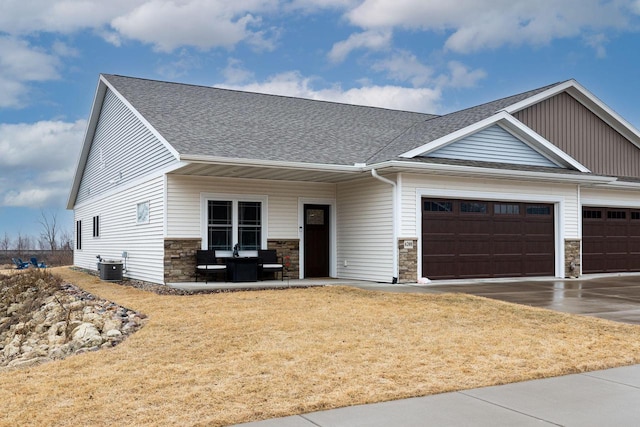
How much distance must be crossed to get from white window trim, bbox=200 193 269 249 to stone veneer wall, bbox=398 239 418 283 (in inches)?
150

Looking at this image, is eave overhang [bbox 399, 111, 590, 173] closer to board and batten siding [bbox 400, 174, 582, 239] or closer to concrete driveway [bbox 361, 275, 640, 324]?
board and batten siding [bbox 400, 174, 582, 239]

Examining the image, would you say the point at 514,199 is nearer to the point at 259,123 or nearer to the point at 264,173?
the point at 264,173

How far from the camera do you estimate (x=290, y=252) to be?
675 inches

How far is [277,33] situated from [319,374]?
14.1m

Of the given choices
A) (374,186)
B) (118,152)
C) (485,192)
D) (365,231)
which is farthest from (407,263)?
(118,152)

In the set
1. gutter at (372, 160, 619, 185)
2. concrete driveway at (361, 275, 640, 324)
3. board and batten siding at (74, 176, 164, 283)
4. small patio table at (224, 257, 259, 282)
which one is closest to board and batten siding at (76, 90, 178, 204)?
board and batten siding at (74, 176, 164, 283)

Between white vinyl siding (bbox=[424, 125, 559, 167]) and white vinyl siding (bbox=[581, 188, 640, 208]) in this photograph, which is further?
white vinyl siding (bbox=[581, 188, 640, 208])

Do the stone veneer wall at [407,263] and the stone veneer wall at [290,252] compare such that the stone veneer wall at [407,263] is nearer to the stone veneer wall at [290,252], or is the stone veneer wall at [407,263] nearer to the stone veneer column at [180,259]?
the stone veneer wall at [290,252]

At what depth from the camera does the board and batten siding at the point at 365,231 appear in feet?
51.4

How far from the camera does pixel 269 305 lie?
1130 centimetres

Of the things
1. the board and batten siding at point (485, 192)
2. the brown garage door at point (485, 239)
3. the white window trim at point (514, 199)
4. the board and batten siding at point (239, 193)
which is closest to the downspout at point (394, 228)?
the board and batten siding at point (485, 192)

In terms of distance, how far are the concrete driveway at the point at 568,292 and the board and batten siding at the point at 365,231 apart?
1349 millimetres

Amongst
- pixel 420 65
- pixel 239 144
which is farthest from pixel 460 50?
pixel 239 144

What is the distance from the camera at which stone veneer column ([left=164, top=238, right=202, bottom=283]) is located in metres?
15.4
